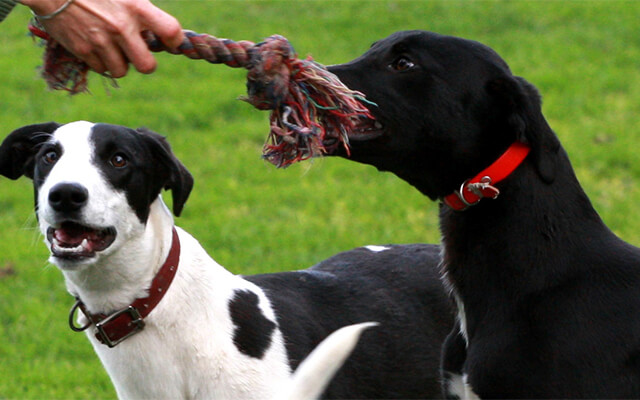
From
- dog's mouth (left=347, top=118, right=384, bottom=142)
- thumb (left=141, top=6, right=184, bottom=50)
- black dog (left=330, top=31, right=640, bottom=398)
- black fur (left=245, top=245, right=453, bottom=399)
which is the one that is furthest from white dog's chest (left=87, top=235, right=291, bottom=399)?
thumb (left=141, top=6, right=184, bottom=50)

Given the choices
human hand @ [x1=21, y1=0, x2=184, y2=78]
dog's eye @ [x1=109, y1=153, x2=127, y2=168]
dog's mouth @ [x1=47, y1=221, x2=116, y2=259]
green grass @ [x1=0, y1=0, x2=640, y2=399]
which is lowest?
green grass @ [x1=0, y1=0, x2=640, y2=399]

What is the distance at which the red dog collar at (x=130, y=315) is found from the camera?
442cm

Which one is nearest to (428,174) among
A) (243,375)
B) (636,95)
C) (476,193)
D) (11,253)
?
(476,193)

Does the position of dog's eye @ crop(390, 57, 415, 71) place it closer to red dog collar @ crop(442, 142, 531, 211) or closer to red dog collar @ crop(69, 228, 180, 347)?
red dog collar @ crop(442, 142, 531, 211)

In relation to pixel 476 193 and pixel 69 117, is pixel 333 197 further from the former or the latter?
pixel 476 193

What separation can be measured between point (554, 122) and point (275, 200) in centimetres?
357

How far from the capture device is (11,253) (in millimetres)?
8227

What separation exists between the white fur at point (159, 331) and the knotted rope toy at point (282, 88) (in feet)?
1.08

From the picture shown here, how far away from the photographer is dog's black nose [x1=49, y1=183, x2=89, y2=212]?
4.12 meters

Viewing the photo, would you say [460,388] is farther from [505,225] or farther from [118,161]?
[118,161]

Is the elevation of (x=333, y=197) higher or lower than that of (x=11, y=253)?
higher

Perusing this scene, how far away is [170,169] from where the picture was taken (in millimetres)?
4570

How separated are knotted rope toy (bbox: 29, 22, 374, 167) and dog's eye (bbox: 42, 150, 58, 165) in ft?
0.89

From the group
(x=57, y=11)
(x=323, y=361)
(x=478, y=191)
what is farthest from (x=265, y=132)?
(x=323, y=361)
